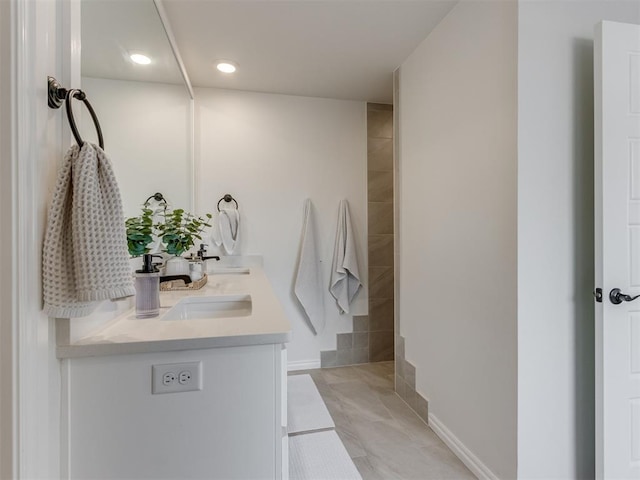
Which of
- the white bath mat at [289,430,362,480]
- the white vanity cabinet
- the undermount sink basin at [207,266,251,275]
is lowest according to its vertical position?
the white bath mat at [289,430,362,480]

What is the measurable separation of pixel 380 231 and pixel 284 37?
1728 millimetres

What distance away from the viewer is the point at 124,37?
4.14 feet

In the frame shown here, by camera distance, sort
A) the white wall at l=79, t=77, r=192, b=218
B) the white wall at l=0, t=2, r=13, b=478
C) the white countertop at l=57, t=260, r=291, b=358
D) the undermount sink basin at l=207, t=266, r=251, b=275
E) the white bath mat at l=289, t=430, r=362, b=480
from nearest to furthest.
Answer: the white wall at l=0, t=2, r=13, b=478, the white countertop at l=57, t=260, r=291, b=358, the white wall at l=79, t=77, r=192, b=218, the white bath mat at l=289, t=430, r=362, b=480, the undermount sink basin at l=207, t=266, r=251, b=275

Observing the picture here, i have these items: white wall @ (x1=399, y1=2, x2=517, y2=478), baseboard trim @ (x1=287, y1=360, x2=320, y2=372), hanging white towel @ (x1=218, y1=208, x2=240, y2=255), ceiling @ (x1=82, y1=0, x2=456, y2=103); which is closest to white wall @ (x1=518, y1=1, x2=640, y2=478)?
white wall @ (x1=399, y1=2, x2=517, y2=478)

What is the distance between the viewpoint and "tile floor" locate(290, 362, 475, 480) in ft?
5.31

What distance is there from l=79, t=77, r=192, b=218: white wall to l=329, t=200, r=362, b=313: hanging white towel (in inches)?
50.5

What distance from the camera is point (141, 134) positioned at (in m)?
1.42

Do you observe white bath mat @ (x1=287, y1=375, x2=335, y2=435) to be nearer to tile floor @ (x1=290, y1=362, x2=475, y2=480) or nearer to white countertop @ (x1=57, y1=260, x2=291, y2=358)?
tile floor @ (x1=290, y1=362, x2=475, y2=480)

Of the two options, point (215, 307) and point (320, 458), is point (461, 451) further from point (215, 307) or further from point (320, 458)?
point (215, 307)

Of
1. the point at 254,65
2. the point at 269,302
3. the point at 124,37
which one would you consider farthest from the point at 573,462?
the point at 254,65

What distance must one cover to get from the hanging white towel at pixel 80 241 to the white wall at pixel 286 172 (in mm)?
1944
